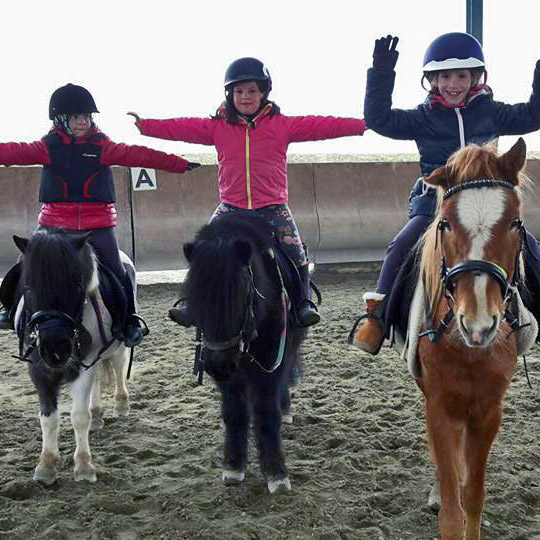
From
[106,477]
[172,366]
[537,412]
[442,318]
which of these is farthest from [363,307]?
[442,318]

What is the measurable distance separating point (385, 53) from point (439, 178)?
1312 millimetres

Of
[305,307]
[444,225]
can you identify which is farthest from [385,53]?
[305,307]

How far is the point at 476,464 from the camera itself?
11.3 feet

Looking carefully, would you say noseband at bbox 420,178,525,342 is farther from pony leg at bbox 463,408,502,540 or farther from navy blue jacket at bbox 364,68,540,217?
navy blue jacket at bbox 364,68,540,217

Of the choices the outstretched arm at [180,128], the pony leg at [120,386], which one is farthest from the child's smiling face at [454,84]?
the pony leg at [120,386]

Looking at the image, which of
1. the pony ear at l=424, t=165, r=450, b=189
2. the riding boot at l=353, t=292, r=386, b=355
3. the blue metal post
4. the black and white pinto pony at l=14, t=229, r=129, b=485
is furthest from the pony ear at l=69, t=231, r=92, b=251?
the blue metal post

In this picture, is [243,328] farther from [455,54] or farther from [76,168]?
[455,54]

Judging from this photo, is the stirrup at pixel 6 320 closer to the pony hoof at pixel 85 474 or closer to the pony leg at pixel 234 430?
the pony hoof at pixel 85 474

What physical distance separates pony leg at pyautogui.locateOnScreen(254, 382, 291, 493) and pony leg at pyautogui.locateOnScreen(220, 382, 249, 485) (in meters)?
0.12

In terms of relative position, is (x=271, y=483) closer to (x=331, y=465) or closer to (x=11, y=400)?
(x=331, y=465)

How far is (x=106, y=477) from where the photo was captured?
15.0 feet

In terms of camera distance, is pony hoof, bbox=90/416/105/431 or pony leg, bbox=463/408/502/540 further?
pony hoof, bbox=90/416/105/431

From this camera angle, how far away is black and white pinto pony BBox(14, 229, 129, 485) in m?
4.17

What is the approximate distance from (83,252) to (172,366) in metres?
2.64
